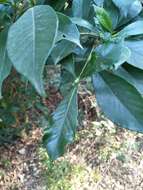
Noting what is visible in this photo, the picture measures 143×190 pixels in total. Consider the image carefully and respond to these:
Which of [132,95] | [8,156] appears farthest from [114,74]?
[8,156]

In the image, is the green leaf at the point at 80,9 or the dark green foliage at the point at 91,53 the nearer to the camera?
the dark green foliage at the point at 91,53

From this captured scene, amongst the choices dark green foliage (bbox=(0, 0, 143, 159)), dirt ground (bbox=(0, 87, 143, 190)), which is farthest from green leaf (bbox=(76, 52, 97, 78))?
dirt ground (bbox=(0, 87, 143, 190))

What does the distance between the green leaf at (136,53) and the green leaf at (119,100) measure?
1.2 inches

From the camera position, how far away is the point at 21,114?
207 cm

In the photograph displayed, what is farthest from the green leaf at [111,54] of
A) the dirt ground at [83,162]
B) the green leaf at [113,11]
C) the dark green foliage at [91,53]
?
the dirt ground at [83,162]

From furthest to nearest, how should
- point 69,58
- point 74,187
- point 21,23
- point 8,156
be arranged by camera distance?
point 8,156, point 74,187, point 69,58, point 21,23

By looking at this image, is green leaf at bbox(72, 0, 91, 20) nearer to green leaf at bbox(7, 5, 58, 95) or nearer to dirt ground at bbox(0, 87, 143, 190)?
green leaf at bbox(7, 5, 58, 95)

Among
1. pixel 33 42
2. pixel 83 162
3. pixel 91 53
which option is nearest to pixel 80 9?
pixel 91 53

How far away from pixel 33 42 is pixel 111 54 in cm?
15

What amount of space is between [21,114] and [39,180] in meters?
0.36

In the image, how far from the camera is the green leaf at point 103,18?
23.1 inches

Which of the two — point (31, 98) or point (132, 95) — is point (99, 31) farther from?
point (31, 98)

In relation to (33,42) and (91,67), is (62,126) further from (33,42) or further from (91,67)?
(33,42)

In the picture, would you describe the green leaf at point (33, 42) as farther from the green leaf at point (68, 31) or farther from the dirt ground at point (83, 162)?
the dirt ground at point (83, 162)
